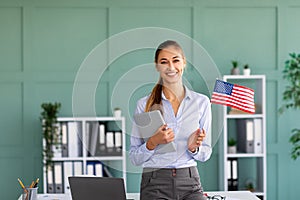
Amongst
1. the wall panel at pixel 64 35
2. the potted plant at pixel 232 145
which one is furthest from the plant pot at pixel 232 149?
the wall panel at pixel 64 35

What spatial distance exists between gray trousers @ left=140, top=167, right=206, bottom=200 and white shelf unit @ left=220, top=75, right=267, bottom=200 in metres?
2.46

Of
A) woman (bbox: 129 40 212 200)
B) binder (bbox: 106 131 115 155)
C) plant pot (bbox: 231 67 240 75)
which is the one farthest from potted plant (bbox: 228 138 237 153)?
woman (bbox: 129 40 212 200)

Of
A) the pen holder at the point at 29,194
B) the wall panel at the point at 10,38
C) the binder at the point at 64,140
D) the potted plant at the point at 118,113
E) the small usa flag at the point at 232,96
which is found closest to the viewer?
the pen holder at the point at 29,194

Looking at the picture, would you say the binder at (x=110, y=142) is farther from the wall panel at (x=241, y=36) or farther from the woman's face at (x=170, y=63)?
the woman's face at (x=170, y=63)

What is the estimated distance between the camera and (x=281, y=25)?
5746 millimetres

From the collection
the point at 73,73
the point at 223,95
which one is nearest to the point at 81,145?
the point at 73,73

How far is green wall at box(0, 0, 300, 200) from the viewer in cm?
560

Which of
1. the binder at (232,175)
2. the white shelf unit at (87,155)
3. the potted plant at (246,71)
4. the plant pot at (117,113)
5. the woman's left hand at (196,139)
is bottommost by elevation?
the binder at (232,175)

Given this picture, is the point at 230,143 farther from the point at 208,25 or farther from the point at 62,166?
the point at 62,166

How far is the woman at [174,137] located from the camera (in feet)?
9.50

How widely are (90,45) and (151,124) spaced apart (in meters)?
2.93

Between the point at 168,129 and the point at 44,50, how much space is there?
3.09 meters

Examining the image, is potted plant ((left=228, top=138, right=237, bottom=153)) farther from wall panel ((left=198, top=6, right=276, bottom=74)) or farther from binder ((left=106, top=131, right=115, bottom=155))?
binder ((left=106, top=131, right=115, bottom=155))

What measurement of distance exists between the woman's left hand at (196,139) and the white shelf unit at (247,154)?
256cm
